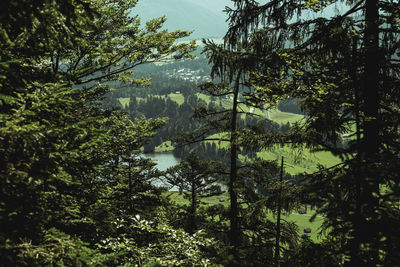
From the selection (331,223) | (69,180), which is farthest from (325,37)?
(69,180)

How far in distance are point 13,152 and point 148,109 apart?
18980 centimetres

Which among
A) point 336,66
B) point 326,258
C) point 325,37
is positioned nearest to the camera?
point 326,258

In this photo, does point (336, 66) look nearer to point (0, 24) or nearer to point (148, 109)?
point (0, 24)

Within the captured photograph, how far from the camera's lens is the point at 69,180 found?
399cm

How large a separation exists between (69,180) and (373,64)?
615 cm

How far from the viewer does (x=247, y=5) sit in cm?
598

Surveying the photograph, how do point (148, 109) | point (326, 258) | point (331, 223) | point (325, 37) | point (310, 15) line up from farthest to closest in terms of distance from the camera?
1. point (148, 109)
2. point (310, 15)
3. point (325, 37)
4. point (326, 258)
5. point (331, 223)

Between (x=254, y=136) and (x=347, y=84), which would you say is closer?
(x=347, y=84)

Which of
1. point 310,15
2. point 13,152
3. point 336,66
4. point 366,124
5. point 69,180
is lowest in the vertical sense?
point 69,180

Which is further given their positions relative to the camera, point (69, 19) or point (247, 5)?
point (247, 5)

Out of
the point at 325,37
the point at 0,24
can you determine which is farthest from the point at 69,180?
the point at 325,37

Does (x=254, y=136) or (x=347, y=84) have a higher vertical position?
(x=347, y=84)

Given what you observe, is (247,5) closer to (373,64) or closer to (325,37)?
(325,37)

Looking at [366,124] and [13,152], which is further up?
[366,124]
